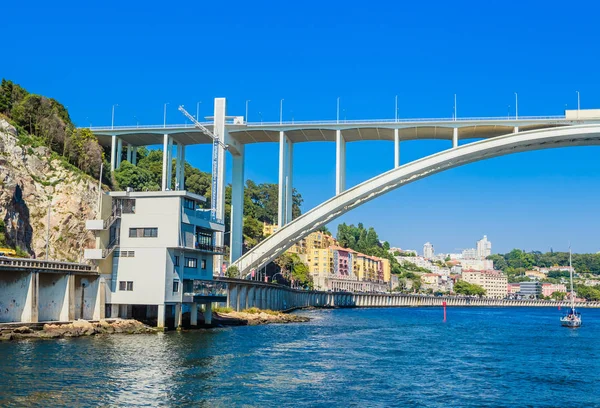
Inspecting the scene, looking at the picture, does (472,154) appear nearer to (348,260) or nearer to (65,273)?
(65,273)

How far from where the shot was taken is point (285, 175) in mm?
67438

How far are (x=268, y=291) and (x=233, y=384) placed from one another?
49988 mm

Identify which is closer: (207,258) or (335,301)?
(207,258)

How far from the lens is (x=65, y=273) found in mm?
43844

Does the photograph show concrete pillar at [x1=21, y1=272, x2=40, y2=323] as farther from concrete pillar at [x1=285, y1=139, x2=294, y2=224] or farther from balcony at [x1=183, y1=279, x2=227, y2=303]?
concrete pillar at [x1=285, y1=139, x2=294, y2=224]

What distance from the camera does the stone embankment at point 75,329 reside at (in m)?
38.1

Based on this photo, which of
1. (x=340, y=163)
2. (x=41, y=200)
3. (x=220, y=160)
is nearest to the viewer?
(x=41, y=200)

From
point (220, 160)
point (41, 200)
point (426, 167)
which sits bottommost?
point (41, 200)

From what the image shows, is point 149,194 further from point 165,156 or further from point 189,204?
point 165,156

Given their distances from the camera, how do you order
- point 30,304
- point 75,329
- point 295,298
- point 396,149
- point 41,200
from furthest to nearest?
point 295,298 → point 396,149 → point 41,200 → point 75,329 → point 30,304

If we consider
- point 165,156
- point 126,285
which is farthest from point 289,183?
point 126,285

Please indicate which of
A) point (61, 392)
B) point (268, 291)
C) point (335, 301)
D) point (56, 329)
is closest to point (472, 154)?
point (268, 291)

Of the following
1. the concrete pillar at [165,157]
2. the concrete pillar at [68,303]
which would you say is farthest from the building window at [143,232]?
the concrete pillar at [165,157]

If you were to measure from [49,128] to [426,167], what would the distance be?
3399 centimetres
